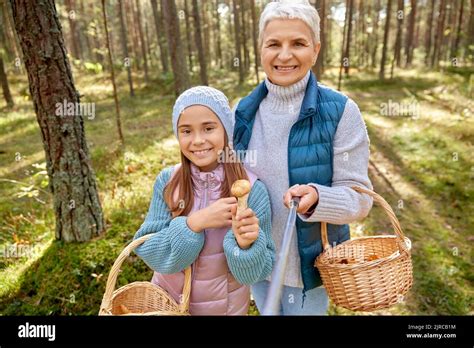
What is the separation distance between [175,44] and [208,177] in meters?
7.56

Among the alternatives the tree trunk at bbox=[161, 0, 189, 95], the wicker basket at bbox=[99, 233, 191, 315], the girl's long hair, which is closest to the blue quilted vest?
the girl's long hair

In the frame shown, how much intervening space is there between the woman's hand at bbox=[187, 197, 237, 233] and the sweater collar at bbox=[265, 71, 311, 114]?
527 mm

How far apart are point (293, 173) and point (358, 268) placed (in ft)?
1.63

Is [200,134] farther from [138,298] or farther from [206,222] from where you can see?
[138,298]

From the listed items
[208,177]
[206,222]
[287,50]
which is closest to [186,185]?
[208,177]

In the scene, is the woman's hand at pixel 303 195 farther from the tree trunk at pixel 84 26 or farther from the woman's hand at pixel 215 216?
the tree trunk at pixel 84 26

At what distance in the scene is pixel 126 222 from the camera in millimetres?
3568

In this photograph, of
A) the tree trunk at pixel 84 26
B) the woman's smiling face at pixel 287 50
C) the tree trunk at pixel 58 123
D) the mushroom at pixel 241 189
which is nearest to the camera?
the mushroom at pixel 241 189

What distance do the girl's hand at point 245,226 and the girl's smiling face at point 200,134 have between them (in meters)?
0.30

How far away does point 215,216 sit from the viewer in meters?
1.48

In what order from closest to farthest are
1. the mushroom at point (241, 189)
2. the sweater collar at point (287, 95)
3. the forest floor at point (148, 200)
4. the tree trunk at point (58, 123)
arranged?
the mushroom at point (241, 189) < the sweater collar at point (287, 95) < the tree trunk at point (58, 123) < the forest floor at point (148, 200)

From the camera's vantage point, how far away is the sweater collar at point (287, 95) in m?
1.71

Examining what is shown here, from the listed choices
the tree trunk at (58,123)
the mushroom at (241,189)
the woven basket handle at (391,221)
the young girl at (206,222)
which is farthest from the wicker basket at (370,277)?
the tree trunk at (58,123)
